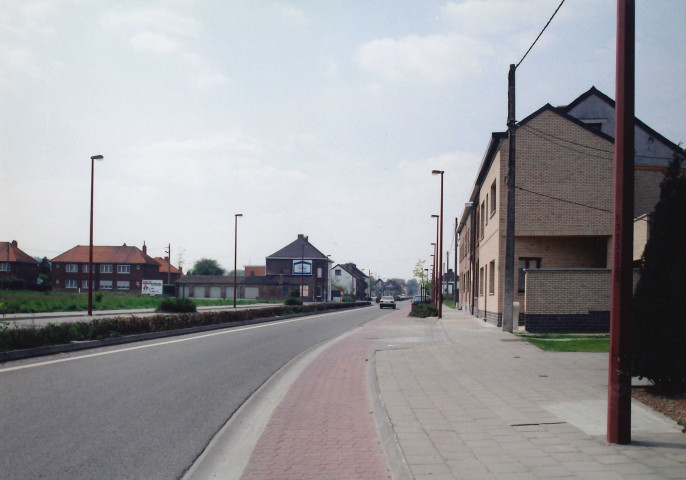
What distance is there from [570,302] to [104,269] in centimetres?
8692

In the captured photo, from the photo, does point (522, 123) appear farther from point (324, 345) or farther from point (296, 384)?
point (296, 384)

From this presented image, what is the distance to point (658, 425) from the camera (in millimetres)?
6645

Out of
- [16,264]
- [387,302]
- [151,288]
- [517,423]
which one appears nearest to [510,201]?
[517,423]

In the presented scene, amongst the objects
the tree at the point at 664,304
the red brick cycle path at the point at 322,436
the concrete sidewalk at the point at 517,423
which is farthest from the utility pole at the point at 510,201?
the tree at the point at 664,304

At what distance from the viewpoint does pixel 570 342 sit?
54.1 feet

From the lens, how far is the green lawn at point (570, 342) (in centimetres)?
1464

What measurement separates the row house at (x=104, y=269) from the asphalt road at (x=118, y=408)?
3293 inches

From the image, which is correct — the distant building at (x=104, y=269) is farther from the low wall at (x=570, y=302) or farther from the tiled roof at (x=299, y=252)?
the low wall at (x=570, y=302)

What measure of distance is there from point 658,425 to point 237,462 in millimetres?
4610

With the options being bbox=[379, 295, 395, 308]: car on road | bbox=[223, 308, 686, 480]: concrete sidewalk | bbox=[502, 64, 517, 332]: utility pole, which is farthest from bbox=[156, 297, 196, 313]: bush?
bbox=[379, 295, 395, 308]: car on road

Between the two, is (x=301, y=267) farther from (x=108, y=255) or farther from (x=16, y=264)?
(x=16, y=264)

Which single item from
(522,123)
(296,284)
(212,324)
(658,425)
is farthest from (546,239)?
(296,284)

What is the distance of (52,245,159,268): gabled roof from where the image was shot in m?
93.4

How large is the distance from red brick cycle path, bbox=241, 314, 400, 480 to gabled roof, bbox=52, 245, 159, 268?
89287 mm
